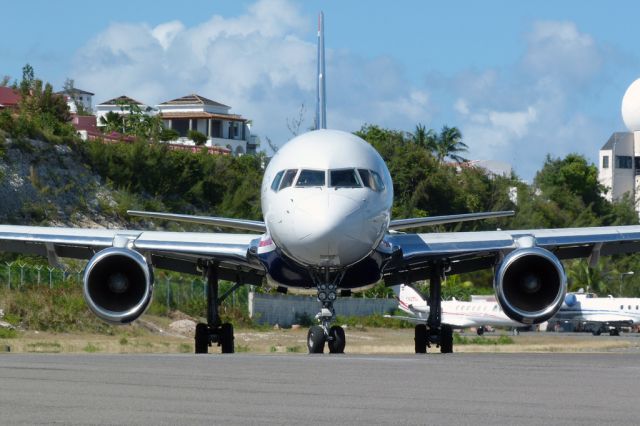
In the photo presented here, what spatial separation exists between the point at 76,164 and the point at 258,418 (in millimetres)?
65154

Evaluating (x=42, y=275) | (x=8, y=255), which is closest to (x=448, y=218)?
(x=42, y=275)

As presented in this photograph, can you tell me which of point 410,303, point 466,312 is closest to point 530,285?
point 410,303

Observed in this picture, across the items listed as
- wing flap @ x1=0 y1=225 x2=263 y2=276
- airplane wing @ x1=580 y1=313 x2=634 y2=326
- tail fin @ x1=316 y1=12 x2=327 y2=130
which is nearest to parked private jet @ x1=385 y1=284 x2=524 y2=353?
airplane wing @ x1=580 y1=313 x2=634 y2=326

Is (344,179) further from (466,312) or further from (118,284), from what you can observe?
(466,312)

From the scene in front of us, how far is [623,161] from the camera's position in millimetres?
131375

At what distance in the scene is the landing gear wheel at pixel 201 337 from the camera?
26.1m

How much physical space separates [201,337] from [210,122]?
13186 cm

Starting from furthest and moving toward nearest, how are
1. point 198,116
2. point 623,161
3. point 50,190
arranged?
point 198,116, point 623,161, point 50,190

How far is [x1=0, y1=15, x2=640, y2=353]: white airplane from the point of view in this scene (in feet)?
70.4

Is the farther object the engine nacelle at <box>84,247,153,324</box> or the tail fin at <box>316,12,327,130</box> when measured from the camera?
the tail fin at <box>316,12,327,130</box>

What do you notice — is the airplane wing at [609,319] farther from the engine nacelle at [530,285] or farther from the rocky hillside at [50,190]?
the engine nacelle at [530,285]

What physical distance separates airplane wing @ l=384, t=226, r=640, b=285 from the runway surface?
6.93m

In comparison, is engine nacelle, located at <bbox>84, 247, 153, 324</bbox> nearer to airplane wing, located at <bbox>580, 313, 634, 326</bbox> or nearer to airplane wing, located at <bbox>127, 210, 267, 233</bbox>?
airplane wing, located at <bbox>127, 210, 267, 233</bbox>

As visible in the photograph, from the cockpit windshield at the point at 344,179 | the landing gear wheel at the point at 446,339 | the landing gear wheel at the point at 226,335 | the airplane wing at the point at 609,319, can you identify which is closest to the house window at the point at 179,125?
the airplane wing at the point at 609,319
